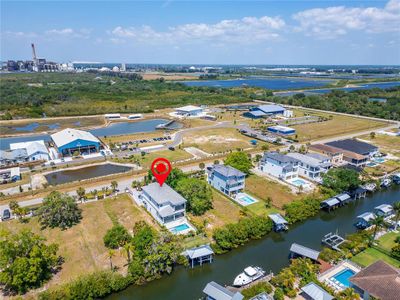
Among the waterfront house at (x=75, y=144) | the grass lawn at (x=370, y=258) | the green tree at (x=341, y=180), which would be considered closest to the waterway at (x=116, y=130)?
the waterfront house at (x=75, y=144)

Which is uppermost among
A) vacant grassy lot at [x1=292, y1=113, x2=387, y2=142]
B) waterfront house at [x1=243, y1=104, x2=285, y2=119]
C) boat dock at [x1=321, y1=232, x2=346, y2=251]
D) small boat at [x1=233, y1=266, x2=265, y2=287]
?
waterfront house at [x1=243, y1=104, x2=285, y2=119]

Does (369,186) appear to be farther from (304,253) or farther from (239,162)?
(304,253)

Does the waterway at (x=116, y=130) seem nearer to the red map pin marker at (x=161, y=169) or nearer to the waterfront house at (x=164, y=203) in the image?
the red map pin marker at (x=161, y=169)

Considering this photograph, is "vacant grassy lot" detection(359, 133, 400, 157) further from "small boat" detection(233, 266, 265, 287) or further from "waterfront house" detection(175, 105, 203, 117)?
"waterfront house" detection(175, 105, 203, 117)

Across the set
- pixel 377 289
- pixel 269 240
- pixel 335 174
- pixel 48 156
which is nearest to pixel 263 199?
pixel 269 240

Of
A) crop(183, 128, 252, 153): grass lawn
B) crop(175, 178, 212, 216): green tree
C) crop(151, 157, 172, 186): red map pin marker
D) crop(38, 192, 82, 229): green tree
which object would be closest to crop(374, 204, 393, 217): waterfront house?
crop(175, 178, 212, 216): green tree

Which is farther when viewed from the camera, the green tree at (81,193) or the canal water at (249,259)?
the green tree at (81,193)
